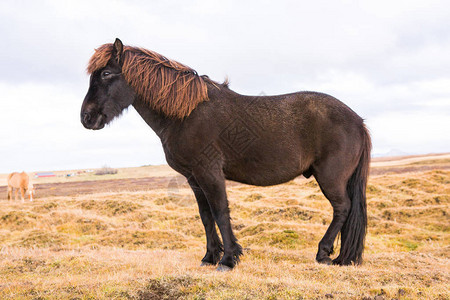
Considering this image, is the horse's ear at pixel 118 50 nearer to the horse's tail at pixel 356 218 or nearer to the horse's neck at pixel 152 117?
the horse's neck at pixel 152 117

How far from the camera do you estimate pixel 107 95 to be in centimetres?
557

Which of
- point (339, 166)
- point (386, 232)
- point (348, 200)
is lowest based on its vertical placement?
point (386, 232)

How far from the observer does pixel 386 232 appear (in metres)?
12.5

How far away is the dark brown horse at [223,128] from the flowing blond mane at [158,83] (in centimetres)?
2

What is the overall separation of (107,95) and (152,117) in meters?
0.79

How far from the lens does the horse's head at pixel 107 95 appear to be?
18.2 ft

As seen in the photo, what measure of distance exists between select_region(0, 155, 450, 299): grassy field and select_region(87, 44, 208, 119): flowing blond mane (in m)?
2.56

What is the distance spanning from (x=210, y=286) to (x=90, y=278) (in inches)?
78.4

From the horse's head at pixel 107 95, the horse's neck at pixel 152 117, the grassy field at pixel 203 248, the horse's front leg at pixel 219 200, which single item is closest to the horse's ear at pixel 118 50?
the horse's head at pixel 107 95

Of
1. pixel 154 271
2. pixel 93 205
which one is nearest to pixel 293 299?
pixel 154 271

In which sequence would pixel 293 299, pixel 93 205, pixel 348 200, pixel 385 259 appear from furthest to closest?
pixel 93 205 < pixel 385 259 < pixel 348 200 < pixel 293 299

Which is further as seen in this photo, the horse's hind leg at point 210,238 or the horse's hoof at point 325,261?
the horse's hind leg at point 210,238

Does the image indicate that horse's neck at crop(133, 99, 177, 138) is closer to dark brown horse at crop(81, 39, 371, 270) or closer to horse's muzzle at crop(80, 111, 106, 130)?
dark brown horse at crop(81, 39, 371, 270)

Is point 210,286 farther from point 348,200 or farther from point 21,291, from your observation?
point 348,200
